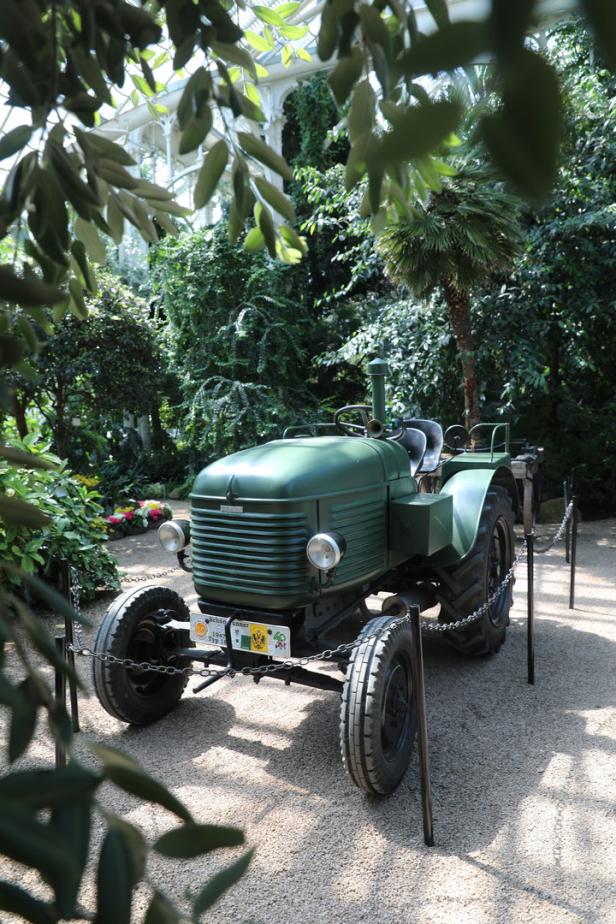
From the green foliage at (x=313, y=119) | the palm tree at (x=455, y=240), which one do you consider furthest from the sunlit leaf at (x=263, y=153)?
the green foliage at (x=313, y=119)

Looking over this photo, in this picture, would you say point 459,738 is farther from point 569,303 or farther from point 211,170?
point 569,303

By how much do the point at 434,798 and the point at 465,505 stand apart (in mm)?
1909

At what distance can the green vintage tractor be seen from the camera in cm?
326

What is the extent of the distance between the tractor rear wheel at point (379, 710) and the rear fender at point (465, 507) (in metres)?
1.07

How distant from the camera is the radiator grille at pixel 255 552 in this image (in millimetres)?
3436

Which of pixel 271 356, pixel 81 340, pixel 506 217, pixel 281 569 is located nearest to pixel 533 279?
pixel 506 217

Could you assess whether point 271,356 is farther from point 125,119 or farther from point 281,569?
point 125,119

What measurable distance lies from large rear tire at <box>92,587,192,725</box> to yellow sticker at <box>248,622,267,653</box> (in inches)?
24.7

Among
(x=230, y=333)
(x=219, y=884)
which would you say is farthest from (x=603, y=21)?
(x=230, y=333)

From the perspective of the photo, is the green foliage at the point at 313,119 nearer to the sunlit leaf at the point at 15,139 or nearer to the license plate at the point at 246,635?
the license plate at the point at 246,635

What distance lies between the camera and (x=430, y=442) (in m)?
5.04

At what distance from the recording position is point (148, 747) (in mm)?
3715

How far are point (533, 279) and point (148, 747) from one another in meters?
7.02

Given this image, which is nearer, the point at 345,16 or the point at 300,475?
the point at 345,16
